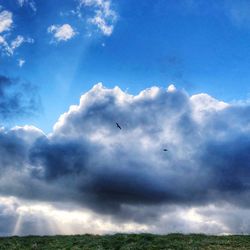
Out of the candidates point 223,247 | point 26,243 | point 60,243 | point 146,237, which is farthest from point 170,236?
point 26,243

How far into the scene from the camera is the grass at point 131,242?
124 ft

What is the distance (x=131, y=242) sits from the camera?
131ft

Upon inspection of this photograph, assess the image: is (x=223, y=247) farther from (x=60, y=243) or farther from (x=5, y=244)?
(x=5, y=244)

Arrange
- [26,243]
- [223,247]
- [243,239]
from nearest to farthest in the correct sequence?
[223,247] → [243,239] → [26,243]

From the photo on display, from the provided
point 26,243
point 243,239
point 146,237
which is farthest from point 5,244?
point 243,239

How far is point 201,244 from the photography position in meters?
38.1

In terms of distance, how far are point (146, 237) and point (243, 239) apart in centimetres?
852

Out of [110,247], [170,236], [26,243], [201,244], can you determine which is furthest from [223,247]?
[26,243]

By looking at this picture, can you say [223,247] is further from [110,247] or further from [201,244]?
[110,247]

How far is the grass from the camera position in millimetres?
37938

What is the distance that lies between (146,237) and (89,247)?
5312 millimetres

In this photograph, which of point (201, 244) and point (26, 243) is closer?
point (201, 244)

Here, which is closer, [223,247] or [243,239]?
[223,247]

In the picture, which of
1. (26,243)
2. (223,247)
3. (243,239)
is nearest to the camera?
(223,247)
